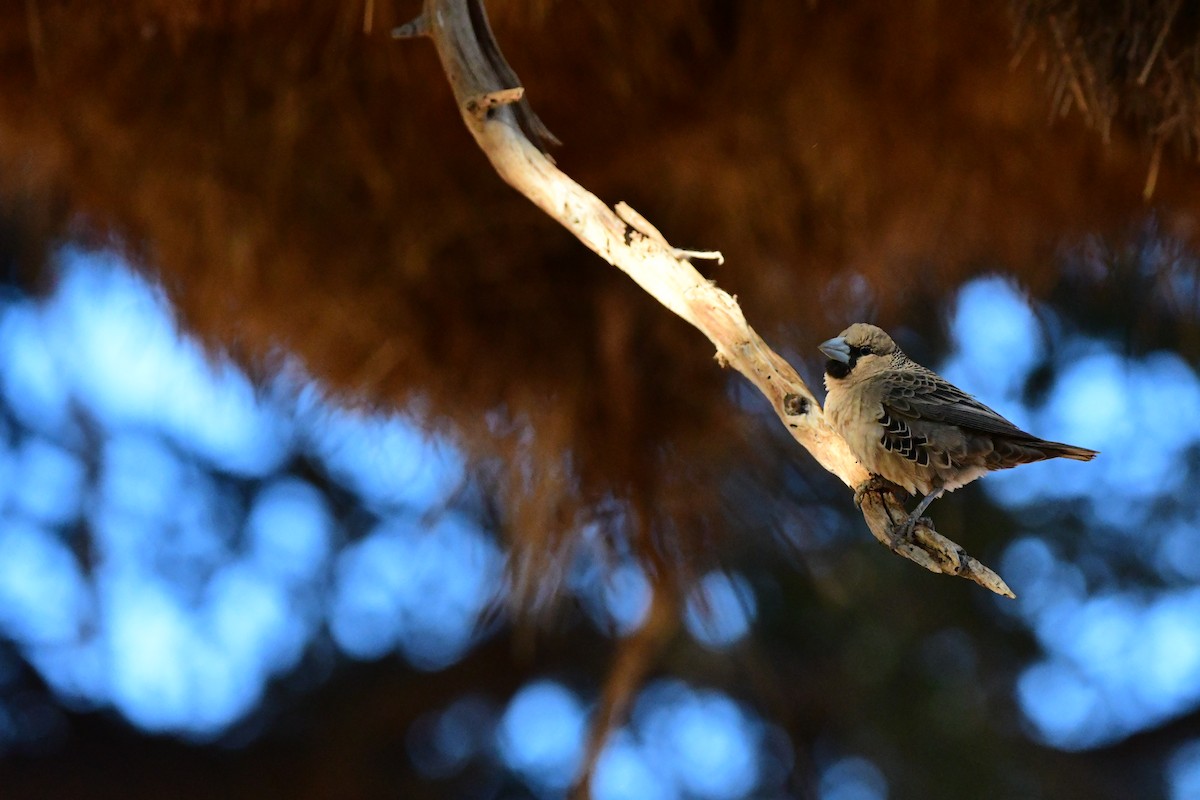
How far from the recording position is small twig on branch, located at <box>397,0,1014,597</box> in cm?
62

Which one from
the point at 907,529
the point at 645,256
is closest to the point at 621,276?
the point at 645,256

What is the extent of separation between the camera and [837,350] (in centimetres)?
70

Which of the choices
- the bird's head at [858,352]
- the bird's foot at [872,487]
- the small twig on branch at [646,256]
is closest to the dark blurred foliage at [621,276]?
the small twig on branch at [646,256]

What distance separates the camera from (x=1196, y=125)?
95 cm

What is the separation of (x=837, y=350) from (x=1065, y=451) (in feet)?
0.56

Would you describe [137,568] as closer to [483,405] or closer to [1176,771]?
[483,405]

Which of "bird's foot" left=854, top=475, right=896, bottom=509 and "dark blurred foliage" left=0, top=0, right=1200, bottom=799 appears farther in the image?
"dark blurred foliage" left=0, top=0, right=1200, bottom=799

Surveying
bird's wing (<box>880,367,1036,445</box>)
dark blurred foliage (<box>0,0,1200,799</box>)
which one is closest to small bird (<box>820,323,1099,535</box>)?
bird's wing (<box>880,367,1036,445</box>)

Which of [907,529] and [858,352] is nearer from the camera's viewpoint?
[907,529]

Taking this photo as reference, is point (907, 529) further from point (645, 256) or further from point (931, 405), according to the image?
point (645, 256)

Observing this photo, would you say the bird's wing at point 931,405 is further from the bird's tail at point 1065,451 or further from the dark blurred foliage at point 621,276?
the dark blurred foliage at point 621,276

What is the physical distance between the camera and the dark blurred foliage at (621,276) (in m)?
1.05

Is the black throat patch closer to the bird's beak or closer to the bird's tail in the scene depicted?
the bird's beak

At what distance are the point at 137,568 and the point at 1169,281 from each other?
1338 mm
